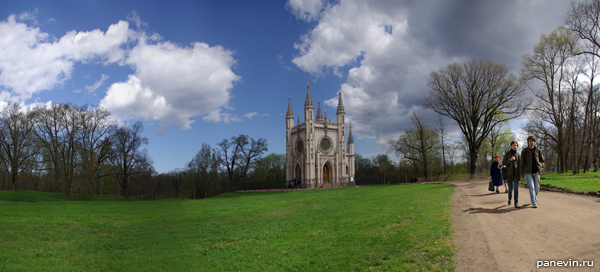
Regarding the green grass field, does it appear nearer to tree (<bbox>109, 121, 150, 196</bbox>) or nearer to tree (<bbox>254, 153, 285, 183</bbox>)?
tree (<bbox>109, 121, 150, 196</bbox>)

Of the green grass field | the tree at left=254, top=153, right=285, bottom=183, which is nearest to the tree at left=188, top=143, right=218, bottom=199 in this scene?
the tree at left=254, top=153, right=285, bottom=183

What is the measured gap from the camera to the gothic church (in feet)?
191

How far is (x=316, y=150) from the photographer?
2340 inches

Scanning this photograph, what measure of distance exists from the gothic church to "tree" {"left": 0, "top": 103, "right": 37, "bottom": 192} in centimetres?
3672

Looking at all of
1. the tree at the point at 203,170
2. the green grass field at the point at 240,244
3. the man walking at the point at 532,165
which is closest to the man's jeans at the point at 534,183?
the man walking at the point at 532,165

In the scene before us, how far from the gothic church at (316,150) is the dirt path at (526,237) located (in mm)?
46674

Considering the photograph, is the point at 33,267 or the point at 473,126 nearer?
the point at 33,267

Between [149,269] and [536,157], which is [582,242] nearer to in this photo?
[536,157]

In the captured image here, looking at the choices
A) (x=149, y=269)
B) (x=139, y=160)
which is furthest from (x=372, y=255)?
(x=139, y=160)

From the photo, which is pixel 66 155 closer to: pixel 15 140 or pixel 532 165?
pixel 15 140

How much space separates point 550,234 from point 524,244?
0.91m

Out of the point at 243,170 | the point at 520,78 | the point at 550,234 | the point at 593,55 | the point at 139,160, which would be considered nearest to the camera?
the point at 550,234

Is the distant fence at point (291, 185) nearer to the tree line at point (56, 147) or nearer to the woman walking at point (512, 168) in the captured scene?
the tree line at point (56, 147)

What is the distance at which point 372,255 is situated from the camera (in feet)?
22.3
